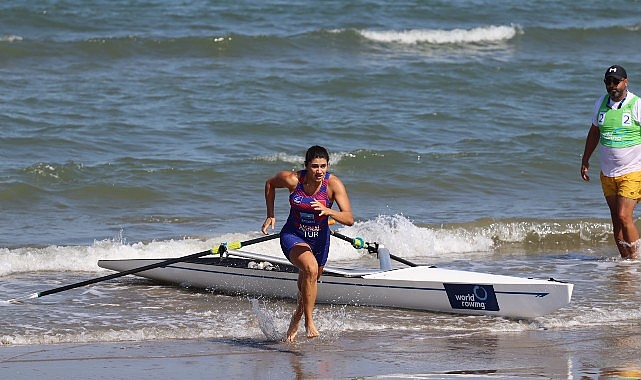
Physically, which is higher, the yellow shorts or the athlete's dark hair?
the athlete's dark hair

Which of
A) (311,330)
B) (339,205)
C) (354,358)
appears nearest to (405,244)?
(311,330)

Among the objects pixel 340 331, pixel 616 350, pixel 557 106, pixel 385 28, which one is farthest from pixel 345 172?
pixel 385 28

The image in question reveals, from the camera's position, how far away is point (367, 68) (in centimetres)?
2089

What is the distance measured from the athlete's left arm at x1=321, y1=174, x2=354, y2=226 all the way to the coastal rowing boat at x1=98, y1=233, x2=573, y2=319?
4.01 ft

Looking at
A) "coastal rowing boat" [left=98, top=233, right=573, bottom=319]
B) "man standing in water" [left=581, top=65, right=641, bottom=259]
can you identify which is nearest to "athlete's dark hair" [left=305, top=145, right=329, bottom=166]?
"coastal rowing boat" [left=98, top=233, right=573, bottom=319]

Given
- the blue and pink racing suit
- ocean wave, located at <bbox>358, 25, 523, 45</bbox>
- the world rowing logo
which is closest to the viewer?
the blue and pink racing suit

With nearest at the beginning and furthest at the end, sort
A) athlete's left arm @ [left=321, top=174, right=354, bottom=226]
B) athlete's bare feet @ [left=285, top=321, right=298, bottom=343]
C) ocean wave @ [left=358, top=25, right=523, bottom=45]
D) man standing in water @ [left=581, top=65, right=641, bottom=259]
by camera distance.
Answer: athlete's left arm @ [left=321, top=174, right=354, bottom=226]
athlete's bare feet @ [left=285, top=321, right=298, bottom=343]
man standing in water @ [left=581, top=65, right=641, bottom=259]
ocean wave @ [left=358, top=25, right=523, bottom=45]

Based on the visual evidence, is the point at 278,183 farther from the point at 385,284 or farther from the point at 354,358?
the point at 385,284

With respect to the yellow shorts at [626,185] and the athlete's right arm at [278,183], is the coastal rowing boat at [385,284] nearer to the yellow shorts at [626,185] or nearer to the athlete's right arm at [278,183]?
the athlete's right arm at [278,183]

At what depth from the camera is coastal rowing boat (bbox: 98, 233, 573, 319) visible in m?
8.34

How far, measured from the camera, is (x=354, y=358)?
7.31 metres

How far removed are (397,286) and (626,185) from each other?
257 cm

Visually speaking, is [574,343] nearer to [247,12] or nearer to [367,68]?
[367,68]

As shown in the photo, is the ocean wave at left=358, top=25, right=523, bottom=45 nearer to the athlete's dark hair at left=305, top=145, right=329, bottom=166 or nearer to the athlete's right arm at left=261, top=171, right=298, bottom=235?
the athlete's right arm at left=261, top=171, right=298, bottom=235
